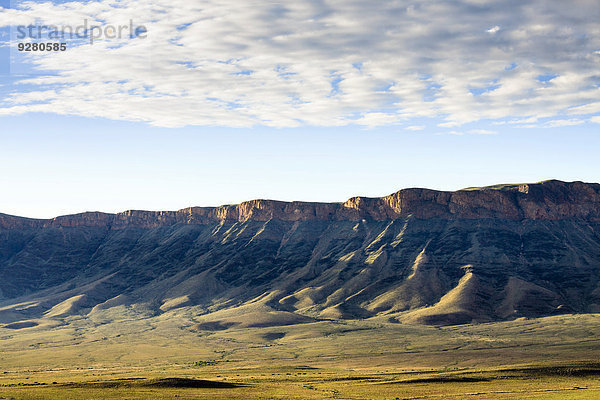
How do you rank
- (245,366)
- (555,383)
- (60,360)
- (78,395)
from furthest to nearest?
(60,360) → (245,366) → (555,383) → (78,395)

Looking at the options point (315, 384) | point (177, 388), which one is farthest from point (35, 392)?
point (315, 384)

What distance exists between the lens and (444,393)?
3880 inches

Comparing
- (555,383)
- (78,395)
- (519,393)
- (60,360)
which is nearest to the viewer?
(78,395)

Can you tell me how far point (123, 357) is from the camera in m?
188

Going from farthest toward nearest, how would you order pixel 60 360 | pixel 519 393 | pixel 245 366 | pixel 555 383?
pixel 60 360 → pixel 245 366 → pixel 555 383 → pixel 519 393

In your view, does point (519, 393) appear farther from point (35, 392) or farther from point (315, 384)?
point (35, 392)

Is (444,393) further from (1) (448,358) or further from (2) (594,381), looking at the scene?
(1) (448,358)

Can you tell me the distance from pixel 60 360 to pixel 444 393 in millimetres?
125323

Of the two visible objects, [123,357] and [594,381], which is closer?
[594,381]

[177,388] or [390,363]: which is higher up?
[177,388]

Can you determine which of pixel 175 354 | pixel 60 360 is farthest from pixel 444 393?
pixel 60 360

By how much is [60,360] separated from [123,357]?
56.6 ft

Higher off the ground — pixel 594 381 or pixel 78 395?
pixel 78 395

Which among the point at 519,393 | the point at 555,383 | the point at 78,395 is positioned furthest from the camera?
the point at 555,383
